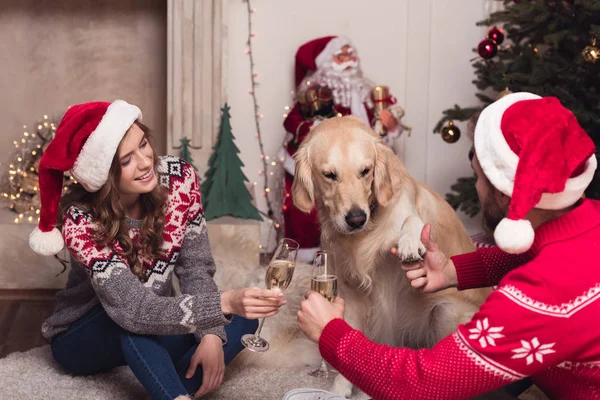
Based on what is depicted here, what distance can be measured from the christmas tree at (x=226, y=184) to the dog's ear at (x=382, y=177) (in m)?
1.54

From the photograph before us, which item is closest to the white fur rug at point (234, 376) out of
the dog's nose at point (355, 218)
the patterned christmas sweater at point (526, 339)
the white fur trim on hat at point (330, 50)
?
the dog's nose at point (355, 218)

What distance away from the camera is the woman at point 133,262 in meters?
1.71

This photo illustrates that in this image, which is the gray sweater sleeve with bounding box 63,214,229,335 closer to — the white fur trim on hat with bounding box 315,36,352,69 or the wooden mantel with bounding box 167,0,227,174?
the wooden mantel with bounding box 167,0,227,174

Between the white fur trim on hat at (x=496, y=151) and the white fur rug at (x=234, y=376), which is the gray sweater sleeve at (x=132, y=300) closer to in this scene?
the white fur rug at (x=234, y=376)

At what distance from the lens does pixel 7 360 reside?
2.29m

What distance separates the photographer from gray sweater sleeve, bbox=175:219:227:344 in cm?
198

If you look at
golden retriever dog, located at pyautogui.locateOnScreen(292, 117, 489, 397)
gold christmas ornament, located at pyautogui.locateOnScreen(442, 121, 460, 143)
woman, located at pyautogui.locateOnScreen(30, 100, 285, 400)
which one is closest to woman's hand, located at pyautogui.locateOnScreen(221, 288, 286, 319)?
woman, located at pyautogui.locateOnScreen(30, 100, 285, 400)

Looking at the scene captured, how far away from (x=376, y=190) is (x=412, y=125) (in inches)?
78.8

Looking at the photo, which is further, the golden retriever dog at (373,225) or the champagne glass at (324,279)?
the golden retriever dog at (373,225)

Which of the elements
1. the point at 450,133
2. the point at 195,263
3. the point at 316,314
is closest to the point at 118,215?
the point at 195,263

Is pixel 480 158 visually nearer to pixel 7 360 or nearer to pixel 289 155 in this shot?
pixel 7 360

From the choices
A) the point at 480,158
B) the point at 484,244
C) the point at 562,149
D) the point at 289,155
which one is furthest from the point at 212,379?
the point at 289,155

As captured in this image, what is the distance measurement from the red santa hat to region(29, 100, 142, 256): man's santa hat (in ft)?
6.70

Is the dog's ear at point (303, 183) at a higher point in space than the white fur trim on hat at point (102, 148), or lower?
lower
